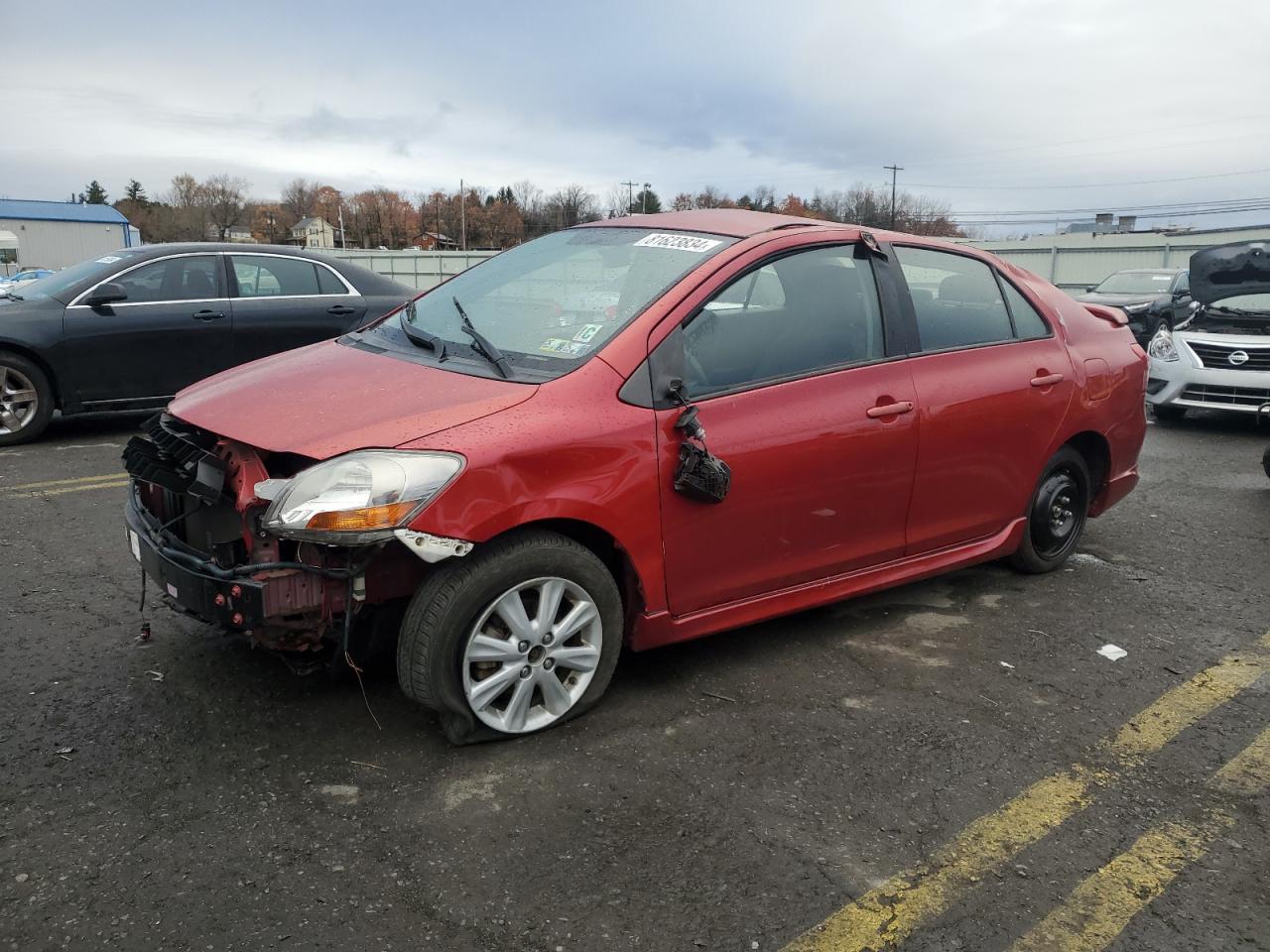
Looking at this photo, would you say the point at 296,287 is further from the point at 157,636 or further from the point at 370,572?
the point at 370,572

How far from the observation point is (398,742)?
321 centimetres

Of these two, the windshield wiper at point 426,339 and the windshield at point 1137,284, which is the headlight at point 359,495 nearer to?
the windshield wiper at point 426,339

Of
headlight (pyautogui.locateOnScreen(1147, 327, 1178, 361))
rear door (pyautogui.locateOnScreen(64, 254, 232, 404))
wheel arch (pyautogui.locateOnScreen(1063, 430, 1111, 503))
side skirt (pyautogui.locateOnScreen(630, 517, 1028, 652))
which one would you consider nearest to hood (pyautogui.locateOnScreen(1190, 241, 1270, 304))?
headlight (pyautogui.locateOnScreen(1147, 327, 1178, 361))

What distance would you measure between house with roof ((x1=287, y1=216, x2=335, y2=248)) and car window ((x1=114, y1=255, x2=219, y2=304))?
112m

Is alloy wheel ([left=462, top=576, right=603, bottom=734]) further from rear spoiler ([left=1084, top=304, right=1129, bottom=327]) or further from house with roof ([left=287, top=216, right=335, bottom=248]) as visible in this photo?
house with roof ([left=287, top=216, right=335, bottom=248])

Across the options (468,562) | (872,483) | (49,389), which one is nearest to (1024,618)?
(872,483)

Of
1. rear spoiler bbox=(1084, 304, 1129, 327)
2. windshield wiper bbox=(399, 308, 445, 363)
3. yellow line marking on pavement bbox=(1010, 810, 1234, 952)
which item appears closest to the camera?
yellow line marking on pavement bbox=(1010, 810, 1234, 952)

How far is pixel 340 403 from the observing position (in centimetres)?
324

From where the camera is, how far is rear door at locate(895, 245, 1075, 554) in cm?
414

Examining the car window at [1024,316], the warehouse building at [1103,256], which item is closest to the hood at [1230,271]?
the car window at [1024,316]

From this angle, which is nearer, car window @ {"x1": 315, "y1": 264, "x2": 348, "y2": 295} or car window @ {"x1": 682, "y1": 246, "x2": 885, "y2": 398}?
car window @ {"x1": 682, "y1": 246, "x2": 885, "y2": 398}

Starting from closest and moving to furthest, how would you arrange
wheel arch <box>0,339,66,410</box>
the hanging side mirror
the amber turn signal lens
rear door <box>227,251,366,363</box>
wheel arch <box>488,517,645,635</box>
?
1. the amber turn signal lens
2. wheel arch <box>488,517,645,635</box>
3. the hanging side mirror
4. wheel arch <box>0,339,66,410</box>
5. rear door <box>227,251,366,363</box>

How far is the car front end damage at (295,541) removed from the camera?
2848 millimetres

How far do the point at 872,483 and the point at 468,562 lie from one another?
1.69m
